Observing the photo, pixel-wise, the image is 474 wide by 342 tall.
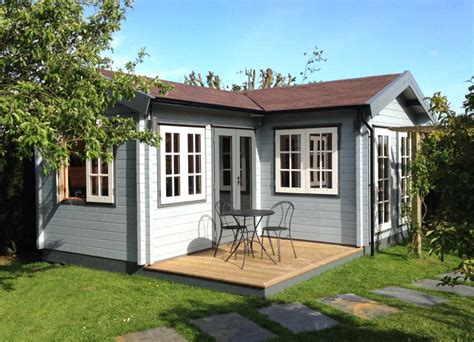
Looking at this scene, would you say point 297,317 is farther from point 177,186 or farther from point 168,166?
point 168,166

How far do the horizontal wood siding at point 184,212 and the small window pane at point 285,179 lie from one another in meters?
1.36

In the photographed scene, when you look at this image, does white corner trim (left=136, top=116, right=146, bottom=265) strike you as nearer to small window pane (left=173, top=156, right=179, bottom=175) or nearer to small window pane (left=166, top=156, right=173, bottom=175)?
small window pane (left=166, top=156, right=173, bottom=175)

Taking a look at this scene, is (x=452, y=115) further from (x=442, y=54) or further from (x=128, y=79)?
(x=442, y=54)

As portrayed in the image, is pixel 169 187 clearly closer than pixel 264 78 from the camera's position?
Yes

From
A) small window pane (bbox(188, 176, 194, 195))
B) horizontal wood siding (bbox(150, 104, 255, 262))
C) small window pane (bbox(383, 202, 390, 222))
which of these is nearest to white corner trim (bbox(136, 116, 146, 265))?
horizontal wood siding (bbox(150, 104, 255, 262))

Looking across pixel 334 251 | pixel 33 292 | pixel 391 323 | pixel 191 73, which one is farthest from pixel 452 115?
pixel 191 73

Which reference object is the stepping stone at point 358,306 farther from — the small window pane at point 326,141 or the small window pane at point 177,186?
the small window pane at point 326,141

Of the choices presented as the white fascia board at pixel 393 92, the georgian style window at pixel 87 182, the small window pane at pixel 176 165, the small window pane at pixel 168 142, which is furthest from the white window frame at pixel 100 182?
the white fascia board at pixel 393 92

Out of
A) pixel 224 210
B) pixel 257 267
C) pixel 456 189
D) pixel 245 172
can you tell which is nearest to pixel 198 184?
pixel 224 210

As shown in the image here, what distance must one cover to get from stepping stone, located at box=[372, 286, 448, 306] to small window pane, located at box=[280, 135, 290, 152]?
3398 mm

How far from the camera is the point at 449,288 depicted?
5891 mm

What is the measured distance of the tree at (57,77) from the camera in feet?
13.3

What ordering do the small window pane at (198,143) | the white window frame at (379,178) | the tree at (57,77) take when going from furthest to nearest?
the white window frame at (379,178) → the small window pane at (198,143) → the tree at (57,77)

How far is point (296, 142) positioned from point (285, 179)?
2.37 ft
